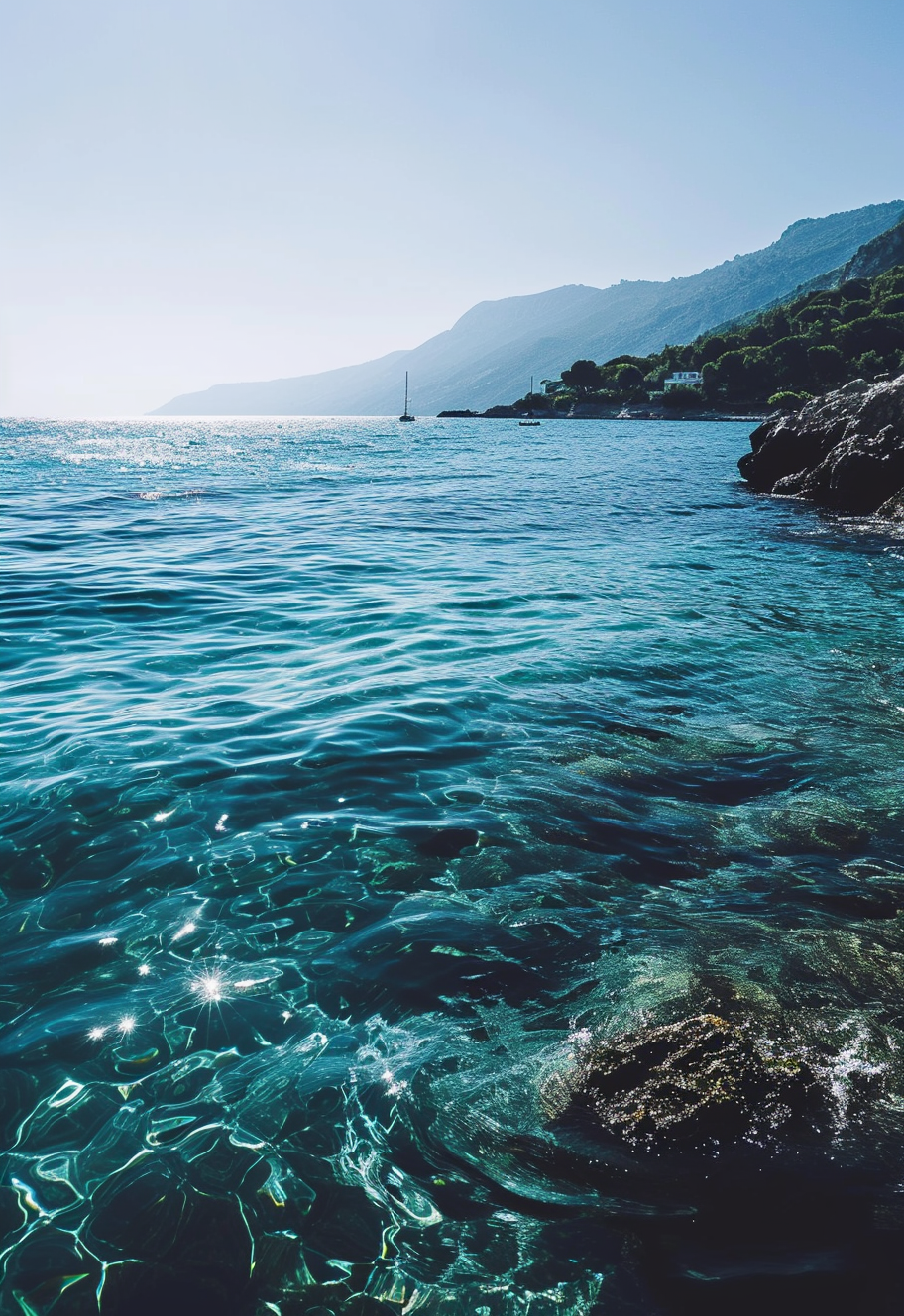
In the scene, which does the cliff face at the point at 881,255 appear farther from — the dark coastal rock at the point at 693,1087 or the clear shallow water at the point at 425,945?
the dark coastal rock at the point at 693,1087

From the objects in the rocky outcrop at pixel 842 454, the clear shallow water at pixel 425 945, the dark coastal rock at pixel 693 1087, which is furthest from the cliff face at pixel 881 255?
Answer: the dark coastal rock at pixel 693 1087

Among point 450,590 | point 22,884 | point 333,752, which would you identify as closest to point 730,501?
point 450,590

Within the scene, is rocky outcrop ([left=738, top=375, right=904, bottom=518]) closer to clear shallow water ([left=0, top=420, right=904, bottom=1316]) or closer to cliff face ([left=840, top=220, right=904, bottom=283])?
clear shallow water ([left=0, top=420, right=904, bottom=1316])

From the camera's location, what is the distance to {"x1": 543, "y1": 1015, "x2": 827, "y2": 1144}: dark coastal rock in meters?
2.75

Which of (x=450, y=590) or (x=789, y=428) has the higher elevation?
(x=789, y=428)

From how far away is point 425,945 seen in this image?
4.03m

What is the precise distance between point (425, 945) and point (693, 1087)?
1636 mm

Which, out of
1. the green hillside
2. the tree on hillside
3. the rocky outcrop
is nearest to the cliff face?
the green hillside

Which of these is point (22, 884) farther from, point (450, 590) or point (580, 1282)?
point (450, 590)

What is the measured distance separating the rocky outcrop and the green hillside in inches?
2880

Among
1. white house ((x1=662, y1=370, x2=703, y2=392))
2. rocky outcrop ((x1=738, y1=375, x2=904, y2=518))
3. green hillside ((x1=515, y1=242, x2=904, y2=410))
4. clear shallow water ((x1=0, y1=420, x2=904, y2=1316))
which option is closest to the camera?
clear shallow water ((x1=0, y1=420, x2=904, y2=1316))

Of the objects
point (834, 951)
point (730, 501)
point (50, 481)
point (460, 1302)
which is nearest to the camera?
point (460, 1302)

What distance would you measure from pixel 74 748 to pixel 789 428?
29.4 metres

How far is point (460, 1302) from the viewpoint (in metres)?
2.35
